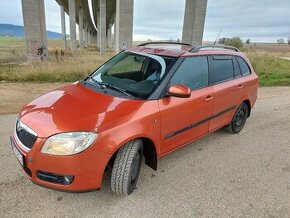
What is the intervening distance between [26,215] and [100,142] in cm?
108

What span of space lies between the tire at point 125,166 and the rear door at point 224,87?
1.73 metres

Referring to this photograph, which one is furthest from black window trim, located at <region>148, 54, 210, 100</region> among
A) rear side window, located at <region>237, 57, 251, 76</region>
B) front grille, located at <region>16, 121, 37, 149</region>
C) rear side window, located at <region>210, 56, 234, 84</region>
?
rear side window, located at <region>237, 57, 251, 76</region>

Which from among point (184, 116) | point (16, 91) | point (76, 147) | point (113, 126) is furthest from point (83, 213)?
point (16, 91)

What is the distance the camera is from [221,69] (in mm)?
4258

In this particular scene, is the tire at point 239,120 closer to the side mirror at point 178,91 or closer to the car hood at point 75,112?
the side mirror at point 178,91

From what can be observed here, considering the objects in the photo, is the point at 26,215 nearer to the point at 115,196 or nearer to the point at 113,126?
the point at 115,196

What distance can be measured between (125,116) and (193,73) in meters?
1.45

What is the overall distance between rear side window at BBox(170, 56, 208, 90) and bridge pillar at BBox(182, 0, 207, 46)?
17469mm

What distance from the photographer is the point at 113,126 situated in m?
2.54

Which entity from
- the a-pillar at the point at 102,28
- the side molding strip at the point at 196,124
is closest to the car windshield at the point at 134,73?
the side molding strip at the point at 196,124

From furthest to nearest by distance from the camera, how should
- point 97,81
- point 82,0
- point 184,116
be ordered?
point 82,0
point 97,81
point 184,116

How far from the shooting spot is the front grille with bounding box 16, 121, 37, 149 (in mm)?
2459

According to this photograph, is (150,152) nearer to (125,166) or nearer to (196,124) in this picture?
(125,166)

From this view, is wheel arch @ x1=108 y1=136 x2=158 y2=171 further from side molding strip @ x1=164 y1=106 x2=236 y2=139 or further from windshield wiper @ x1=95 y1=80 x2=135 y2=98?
windshield wiper @ x1=95 y1=80 x2=135 y2=98
